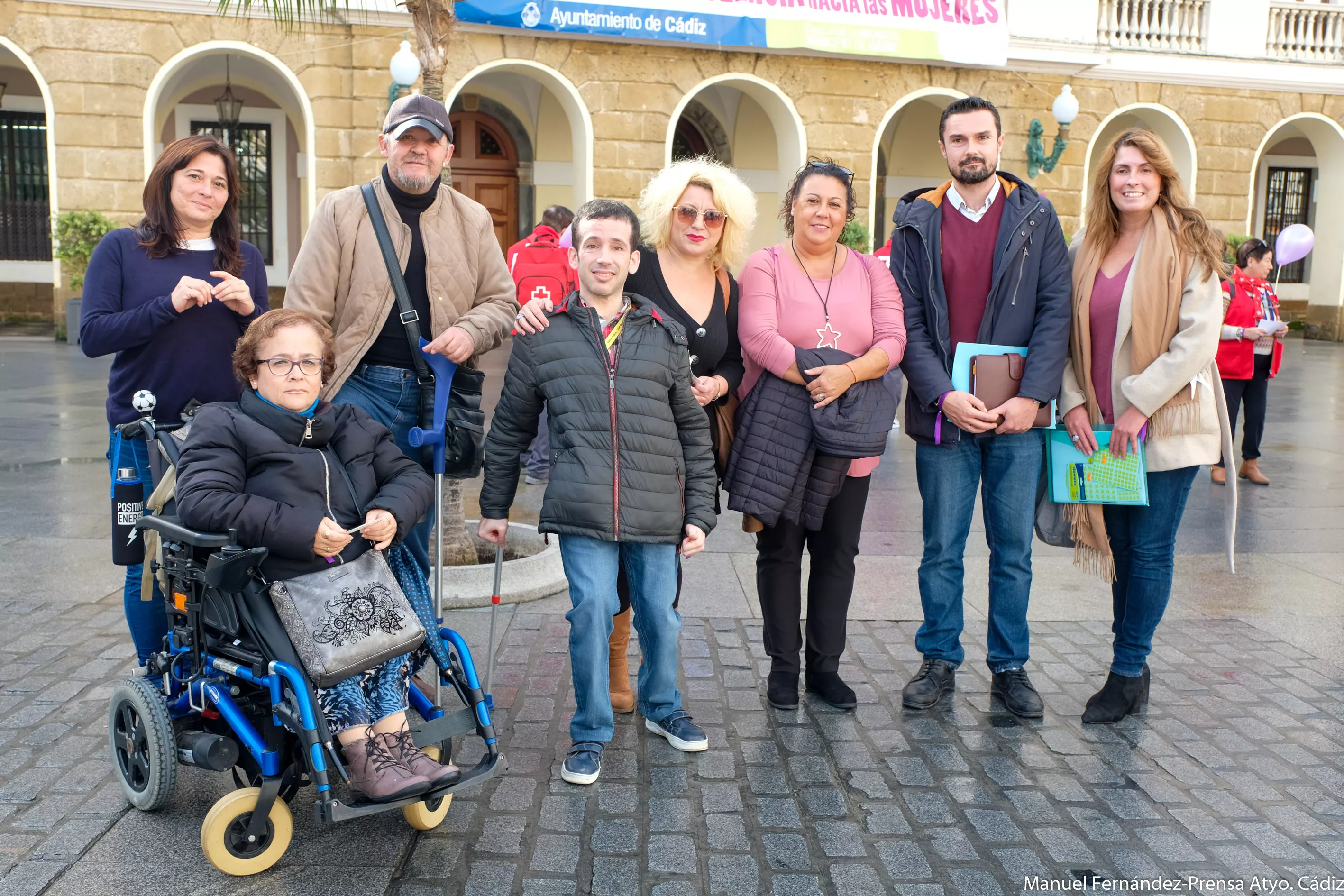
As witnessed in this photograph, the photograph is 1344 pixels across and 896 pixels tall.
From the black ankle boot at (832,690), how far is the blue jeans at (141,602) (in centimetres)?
232

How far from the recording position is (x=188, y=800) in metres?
3.35

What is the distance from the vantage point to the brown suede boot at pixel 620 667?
13.6ft

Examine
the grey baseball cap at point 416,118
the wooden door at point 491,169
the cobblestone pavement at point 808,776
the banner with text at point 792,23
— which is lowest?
the cobblestone pavement at point 808,776

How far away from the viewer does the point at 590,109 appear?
17141 mm

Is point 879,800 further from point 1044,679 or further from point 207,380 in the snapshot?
point 207,380

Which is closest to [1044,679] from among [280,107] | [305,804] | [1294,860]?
[1294,860]

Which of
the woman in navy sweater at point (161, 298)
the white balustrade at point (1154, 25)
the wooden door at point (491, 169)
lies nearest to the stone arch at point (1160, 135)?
the white balustrade at point (1154, 25)

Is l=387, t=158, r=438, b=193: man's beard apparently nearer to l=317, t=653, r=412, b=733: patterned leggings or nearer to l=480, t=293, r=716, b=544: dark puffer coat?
l=480, t=293, r=716, b=544: dark puffer coat

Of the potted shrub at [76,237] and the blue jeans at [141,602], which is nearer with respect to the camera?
the blue jeans at [141,602]

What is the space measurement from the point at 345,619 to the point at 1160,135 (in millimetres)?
20632

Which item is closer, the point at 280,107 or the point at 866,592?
the point at 866,592

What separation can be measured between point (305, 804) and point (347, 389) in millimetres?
1423

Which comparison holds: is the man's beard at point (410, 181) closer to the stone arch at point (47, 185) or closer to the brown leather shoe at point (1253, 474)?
the brown leather shoe at point (1253, 474)

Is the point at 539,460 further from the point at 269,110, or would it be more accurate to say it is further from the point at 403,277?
the point at 269,110
